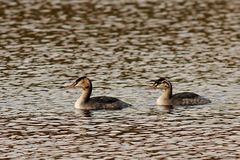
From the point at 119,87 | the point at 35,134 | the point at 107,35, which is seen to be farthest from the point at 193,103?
the point at 107,35

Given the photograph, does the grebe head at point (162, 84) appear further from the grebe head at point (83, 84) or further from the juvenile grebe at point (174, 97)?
the grebe head at point (83, 84)

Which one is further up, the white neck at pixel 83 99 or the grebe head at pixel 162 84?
the grebe head at pixel 162 84

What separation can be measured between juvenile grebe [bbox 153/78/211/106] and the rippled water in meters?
0.27

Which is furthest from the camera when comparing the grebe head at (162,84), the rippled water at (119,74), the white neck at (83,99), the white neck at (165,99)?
the grebe head at (162,84)

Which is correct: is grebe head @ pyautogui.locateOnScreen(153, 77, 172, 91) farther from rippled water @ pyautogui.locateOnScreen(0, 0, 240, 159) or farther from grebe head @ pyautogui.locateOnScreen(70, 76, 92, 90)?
grebe head @ pyautogui.locateOnScreen(70, 76, 92, 90)

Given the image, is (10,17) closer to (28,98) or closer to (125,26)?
(125,26)

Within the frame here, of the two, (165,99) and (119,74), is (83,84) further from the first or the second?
(119,74)

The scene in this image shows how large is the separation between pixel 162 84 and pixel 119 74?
4.04m

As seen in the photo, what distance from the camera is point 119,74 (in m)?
35.5

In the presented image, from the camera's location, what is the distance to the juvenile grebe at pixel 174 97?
30.3 m

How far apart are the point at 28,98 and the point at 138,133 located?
19.7ft

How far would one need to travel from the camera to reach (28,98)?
3147 cm

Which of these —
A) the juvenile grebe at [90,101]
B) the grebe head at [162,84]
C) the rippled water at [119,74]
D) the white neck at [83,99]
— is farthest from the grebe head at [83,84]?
the grebe head at [162,84]

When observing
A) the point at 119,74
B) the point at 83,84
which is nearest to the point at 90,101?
the point at 83,84
